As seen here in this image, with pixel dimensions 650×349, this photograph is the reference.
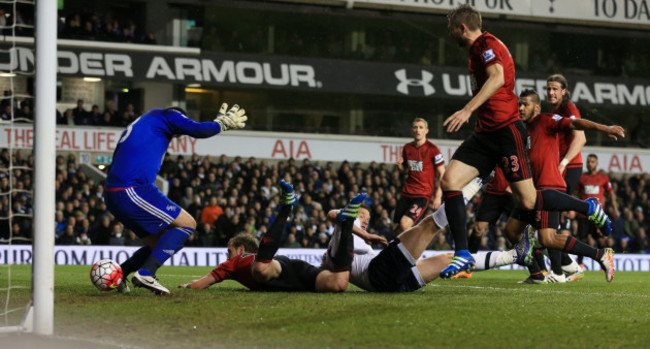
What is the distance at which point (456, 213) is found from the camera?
27.8ft

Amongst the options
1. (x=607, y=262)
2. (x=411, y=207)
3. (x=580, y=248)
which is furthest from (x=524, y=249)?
(x=411, y=207)

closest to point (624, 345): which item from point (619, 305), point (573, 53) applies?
point (619, 305)

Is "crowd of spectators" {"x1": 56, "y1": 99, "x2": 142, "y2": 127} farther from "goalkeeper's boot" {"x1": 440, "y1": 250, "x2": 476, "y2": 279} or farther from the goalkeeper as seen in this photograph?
"goalkeeper's boot" {"x1": 440, "y1": 250, "x2": 476, "y2": 279}

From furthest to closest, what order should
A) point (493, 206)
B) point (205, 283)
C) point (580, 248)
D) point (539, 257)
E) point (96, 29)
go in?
1. point (96, 29)
2. point (539, 257)
3. point (493, 206)
4. point (580, 248)
5. point (205, 283)

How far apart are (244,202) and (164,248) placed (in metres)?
15.3

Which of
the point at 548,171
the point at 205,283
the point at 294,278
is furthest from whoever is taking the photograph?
the point at 548,171

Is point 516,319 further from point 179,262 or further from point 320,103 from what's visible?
point 320,103

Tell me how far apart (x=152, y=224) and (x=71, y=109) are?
66.4 ft

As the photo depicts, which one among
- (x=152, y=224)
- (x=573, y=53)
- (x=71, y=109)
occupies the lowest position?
(x=152, y=224)

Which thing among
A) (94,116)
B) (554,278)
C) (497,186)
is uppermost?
(94,116)

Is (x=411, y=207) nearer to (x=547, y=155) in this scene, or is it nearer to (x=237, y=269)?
(x=547, y=155)

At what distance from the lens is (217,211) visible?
2248 centimetres

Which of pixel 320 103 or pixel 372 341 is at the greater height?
pixel 320 103

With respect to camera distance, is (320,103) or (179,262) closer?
(179,262)
